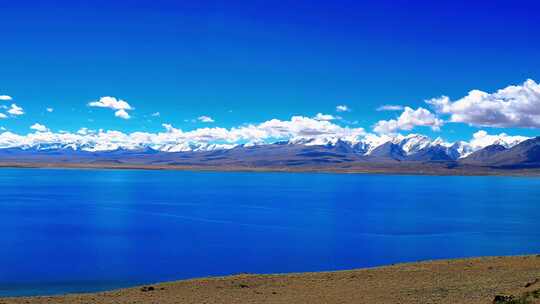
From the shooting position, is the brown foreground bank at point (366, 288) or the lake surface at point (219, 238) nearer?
the brown foreground bank at point (366, 288)

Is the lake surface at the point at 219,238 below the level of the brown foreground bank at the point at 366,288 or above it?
below

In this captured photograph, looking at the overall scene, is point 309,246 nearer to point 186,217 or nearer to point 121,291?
point 121,291

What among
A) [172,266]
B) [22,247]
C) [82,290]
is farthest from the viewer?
[22,247]

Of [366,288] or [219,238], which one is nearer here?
[366,288]

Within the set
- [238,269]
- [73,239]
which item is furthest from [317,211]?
[238,269]

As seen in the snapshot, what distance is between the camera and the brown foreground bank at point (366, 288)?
110ft

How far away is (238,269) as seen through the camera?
180 feet

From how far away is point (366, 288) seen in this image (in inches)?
1494

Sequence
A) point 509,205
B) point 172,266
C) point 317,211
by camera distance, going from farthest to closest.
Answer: point 509,205
point 317,211
point 172,266

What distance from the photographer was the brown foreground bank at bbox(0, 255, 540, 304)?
110 ft

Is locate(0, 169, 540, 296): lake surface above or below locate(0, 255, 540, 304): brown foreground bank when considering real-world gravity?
below

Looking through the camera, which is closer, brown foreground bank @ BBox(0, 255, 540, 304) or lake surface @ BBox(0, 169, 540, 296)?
brown foreground bank @ BBox(0, 255, 540, 304)

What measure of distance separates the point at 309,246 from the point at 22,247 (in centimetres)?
3413

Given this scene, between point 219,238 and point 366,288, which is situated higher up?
point 366,288
